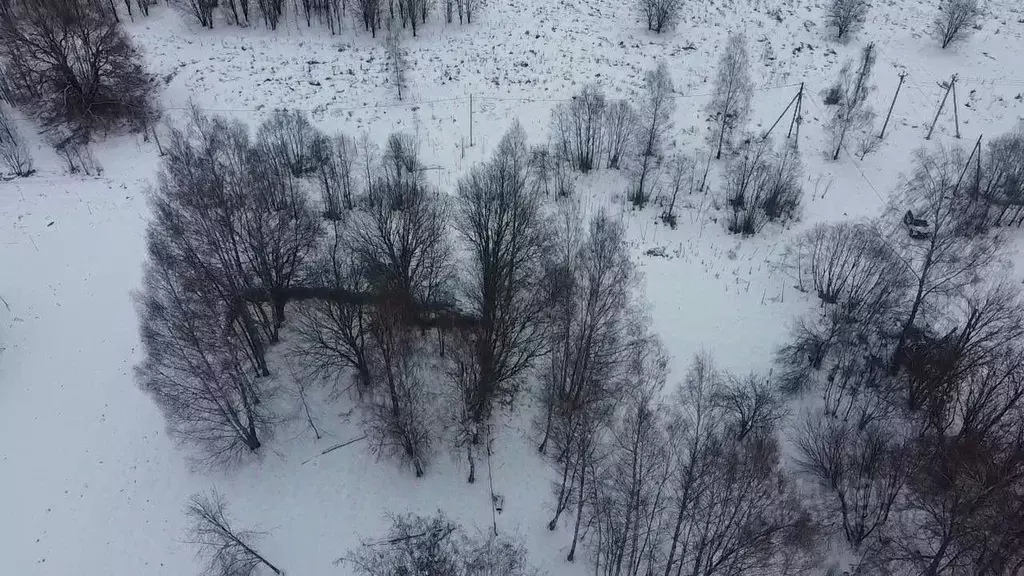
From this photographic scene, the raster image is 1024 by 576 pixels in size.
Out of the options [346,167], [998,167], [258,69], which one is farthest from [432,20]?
[998,167]

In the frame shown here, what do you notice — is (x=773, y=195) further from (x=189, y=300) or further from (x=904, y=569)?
(x=189, y=300)

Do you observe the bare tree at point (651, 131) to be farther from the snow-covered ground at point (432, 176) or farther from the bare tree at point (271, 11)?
the bare tree at point (271, 11)

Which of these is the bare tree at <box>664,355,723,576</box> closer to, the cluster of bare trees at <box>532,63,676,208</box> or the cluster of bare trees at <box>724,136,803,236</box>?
the cluster of bare trees at <box>724,136,803,236</box>

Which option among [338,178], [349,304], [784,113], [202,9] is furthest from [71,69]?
[784,113]

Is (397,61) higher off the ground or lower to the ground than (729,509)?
higher

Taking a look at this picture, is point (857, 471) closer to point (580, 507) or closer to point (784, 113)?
point (580, 507)

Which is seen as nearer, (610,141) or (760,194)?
(760,194)
